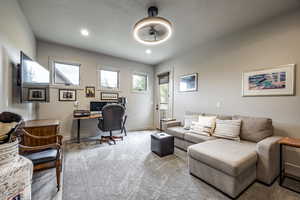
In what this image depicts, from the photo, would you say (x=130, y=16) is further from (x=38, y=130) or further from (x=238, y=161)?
(x=238, y=161)

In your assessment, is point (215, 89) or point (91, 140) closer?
point (215, 89)

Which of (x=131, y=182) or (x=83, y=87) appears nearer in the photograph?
(x=131, y=182)

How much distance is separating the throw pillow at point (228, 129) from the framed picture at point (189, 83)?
1450 mm

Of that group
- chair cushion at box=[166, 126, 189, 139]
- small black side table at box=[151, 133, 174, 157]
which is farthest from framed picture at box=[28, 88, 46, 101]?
chair cushion at box=[166, 126, 189, 139]

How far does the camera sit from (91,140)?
3801 mm

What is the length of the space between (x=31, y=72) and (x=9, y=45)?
1.67ft

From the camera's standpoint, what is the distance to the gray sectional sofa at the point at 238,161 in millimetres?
1586

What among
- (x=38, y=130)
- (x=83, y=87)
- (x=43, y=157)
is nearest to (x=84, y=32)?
(x=83, y=87)

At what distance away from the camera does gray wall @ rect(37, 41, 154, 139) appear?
354 centimetres

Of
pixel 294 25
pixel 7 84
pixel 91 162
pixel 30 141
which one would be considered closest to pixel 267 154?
pixel 294 25

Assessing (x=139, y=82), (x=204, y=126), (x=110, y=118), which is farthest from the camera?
(x=139, y=82)

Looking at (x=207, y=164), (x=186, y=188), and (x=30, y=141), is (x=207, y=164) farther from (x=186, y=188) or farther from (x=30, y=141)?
(x=30, y=141)

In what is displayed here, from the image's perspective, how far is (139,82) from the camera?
5.29 meters

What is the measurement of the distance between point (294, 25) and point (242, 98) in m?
1.46
